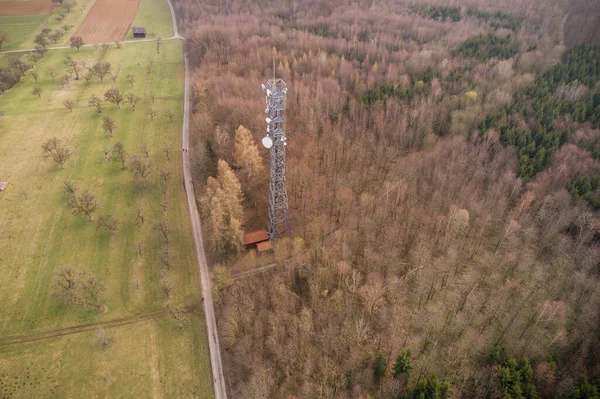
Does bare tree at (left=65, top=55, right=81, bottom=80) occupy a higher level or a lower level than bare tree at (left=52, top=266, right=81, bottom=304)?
higher

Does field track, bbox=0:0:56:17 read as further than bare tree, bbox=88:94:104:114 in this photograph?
Yes

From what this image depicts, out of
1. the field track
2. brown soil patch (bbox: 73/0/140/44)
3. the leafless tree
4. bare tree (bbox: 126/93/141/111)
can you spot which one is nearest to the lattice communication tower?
bare tree (bbox: 126/93/141/111)

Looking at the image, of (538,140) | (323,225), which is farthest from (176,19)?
(538,140)

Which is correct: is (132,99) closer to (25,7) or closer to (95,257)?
(95,257)

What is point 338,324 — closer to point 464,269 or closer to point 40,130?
point 464,269

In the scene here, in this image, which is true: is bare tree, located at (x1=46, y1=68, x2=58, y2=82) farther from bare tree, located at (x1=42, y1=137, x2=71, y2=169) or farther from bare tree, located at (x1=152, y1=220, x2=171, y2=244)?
bare tree, located at (x1=152, y1=220, x2=171, y2=244)

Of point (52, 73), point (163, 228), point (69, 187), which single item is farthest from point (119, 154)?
point (52, 73)

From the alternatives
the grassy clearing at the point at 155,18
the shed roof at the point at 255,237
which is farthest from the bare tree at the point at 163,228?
the grassy clearing at the point at 155,18
